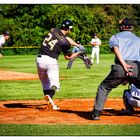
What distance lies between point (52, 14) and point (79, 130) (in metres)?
40.8

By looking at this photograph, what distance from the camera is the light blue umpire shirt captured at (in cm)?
808

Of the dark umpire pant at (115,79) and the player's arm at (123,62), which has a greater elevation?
the player's arm at (123,62)

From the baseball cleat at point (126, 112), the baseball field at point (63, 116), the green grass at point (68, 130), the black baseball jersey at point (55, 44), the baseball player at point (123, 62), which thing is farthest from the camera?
the black baseball jersey at point (55, 44)

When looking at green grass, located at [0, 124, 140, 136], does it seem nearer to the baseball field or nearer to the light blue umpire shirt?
the baseball field

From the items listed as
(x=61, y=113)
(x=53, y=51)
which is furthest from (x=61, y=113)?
(x=53, y=51)

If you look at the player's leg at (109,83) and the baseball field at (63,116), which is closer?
the baseball field at (63,116)

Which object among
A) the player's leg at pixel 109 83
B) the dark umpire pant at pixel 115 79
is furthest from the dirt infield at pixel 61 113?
the dark umpire pant at pixel 115 79

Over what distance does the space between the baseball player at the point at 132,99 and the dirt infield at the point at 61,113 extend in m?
0.16

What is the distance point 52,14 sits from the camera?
47469 millimetres

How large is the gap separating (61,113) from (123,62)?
1.91 metres

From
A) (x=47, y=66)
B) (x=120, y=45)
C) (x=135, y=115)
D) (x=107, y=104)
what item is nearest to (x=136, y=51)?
(x=120, y=45)

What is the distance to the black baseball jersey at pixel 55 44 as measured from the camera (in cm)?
935

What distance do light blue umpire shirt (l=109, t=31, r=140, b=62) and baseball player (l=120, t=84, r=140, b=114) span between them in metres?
0.72

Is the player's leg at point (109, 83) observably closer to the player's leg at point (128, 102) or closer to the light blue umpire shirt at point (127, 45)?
the light blue umpire shirt at point (127, 45)
